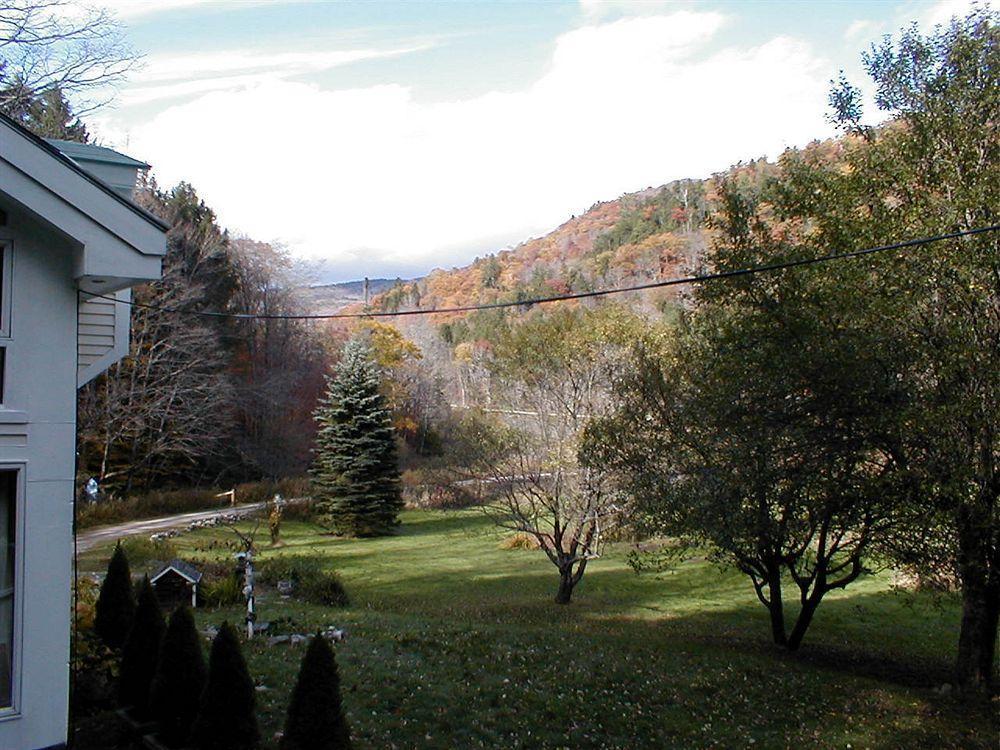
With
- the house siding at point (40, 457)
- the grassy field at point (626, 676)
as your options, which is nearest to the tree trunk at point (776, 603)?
the grassy field at point (626, 676)

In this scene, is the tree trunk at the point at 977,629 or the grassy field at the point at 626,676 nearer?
the grassy field at the point at 626,676

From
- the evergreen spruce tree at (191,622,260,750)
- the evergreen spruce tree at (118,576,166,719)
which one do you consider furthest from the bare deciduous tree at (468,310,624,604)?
the evergreen spruce tree at (191,622,260,750)

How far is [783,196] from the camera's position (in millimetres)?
12953

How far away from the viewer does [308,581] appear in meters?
17.8

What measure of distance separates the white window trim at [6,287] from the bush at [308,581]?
12.3m

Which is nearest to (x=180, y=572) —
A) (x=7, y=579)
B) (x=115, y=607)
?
(x=115, y=607)

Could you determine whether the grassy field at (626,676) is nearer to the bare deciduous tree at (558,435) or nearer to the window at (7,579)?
the bare deciduous tree at (558,435)

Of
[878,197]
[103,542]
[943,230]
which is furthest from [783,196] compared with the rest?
[103,542]

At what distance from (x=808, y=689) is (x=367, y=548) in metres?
22.2

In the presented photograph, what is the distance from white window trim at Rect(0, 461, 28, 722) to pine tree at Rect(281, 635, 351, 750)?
1786 mm

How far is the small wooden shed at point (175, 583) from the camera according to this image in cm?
1431

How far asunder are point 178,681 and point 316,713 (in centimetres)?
164

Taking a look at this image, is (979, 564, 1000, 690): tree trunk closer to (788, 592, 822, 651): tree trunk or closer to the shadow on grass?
the shadow on grass

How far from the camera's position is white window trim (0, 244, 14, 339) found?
5.66 metres
